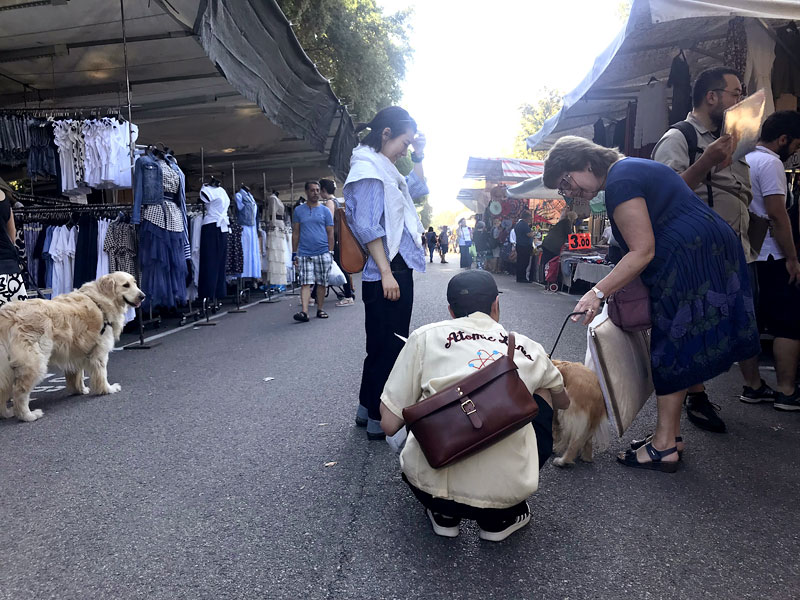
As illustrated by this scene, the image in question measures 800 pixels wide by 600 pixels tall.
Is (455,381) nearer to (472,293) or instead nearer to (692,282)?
(472,293)

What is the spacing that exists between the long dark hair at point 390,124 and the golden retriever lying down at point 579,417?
5.55 feet

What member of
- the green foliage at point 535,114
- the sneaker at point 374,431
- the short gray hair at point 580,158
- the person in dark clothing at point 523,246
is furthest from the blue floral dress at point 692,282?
the green foliage at point 535,114

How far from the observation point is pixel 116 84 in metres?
8.28

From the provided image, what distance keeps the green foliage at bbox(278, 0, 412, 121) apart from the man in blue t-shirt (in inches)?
348

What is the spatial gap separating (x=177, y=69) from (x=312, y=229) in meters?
2.94

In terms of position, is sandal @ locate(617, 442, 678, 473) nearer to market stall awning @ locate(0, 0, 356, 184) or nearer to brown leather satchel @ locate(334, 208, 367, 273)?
brown leather satchel @ locate(334, 208, 367, 273)

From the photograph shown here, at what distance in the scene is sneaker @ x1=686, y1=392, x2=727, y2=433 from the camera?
3.67m

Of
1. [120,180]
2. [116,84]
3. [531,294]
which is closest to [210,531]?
[120,180]

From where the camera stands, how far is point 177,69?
26.1 feet

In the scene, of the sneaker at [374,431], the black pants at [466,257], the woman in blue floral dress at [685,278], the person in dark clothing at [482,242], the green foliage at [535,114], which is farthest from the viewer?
the green foliage at [535,114]

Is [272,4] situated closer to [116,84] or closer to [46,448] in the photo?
[116,84]

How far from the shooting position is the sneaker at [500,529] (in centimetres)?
233

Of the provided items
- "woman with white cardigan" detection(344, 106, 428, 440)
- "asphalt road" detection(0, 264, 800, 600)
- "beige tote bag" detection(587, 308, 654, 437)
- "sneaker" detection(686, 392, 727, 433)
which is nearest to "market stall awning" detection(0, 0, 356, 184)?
"woman with white cardigan" detection(344, 106, 428, 440)

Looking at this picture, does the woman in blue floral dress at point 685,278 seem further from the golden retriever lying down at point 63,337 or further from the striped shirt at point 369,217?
the golden retriever lying down at point 63,337
